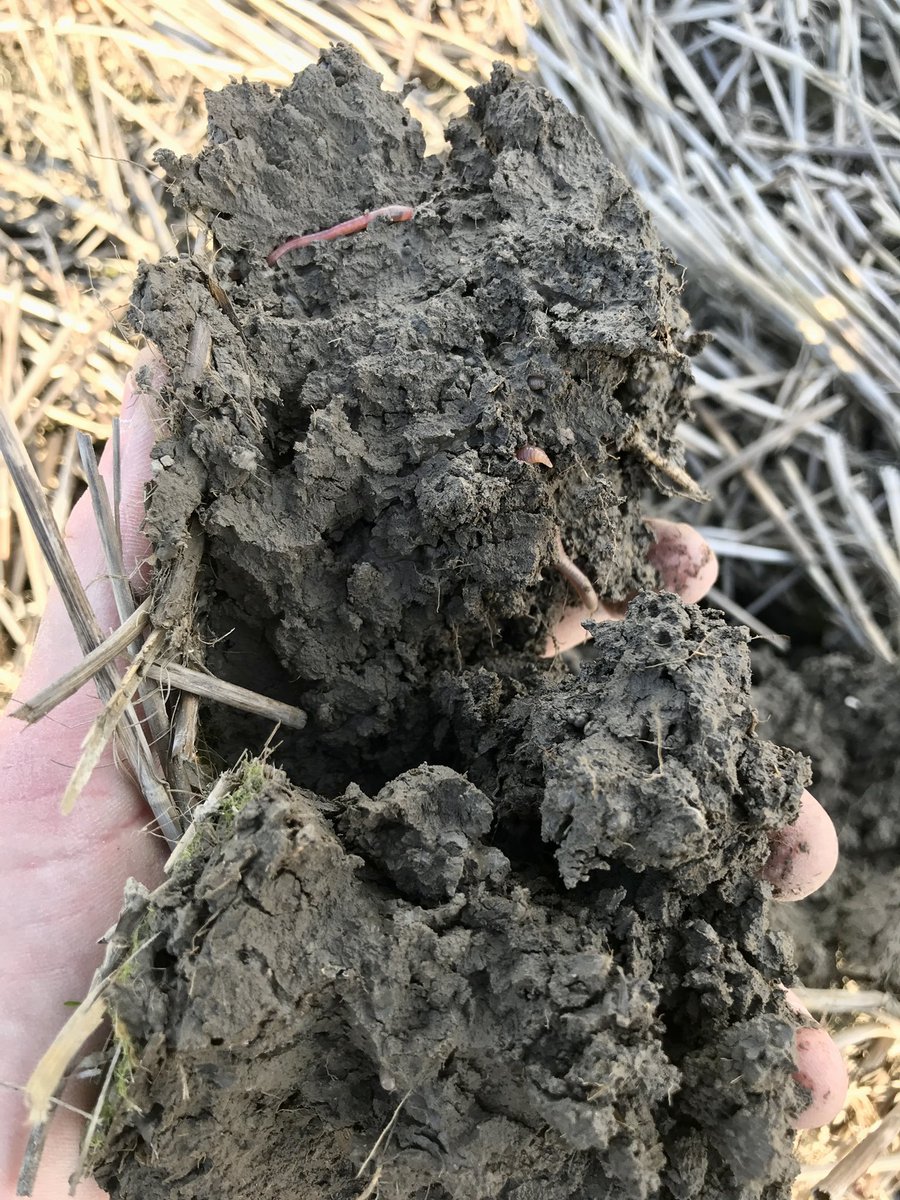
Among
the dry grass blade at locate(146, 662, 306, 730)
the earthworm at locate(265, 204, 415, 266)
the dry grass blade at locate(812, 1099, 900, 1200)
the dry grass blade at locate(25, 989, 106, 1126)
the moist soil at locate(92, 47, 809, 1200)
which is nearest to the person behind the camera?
the dry grass blade at locate(25, 989, 106, 1126)

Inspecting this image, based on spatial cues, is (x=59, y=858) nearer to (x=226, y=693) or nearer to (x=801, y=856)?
(x=226, y=693)

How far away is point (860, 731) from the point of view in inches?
106

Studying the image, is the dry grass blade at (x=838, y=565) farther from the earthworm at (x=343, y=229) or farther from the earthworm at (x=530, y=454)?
the earthworm at (x=343, y=229)

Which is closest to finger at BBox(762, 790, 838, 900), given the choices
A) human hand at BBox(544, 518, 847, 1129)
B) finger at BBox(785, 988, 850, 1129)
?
human hand at BBox(544, 518, 847, 1129)

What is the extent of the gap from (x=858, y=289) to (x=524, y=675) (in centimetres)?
206

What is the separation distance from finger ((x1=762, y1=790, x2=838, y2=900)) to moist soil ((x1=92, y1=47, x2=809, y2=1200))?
307mm

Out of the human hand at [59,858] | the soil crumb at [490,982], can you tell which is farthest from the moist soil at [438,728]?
the human hand at [59,858]

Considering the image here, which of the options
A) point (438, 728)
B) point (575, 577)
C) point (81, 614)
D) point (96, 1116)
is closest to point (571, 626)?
point (575, 577)

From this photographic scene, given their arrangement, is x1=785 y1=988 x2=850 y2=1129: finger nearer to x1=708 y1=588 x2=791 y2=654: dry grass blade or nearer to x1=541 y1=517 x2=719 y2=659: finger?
x1=541 y1=517 x2=719 y2=659: finger

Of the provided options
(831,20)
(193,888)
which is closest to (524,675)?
(193,888)

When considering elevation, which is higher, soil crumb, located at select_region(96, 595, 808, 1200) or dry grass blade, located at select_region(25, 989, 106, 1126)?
dry grass blade, located at select_region(25, 989, 106, 1126)

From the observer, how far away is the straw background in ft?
9.62

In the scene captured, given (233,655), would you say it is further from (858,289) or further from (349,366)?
(858,289)

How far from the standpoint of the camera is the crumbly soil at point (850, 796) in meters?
2.47
